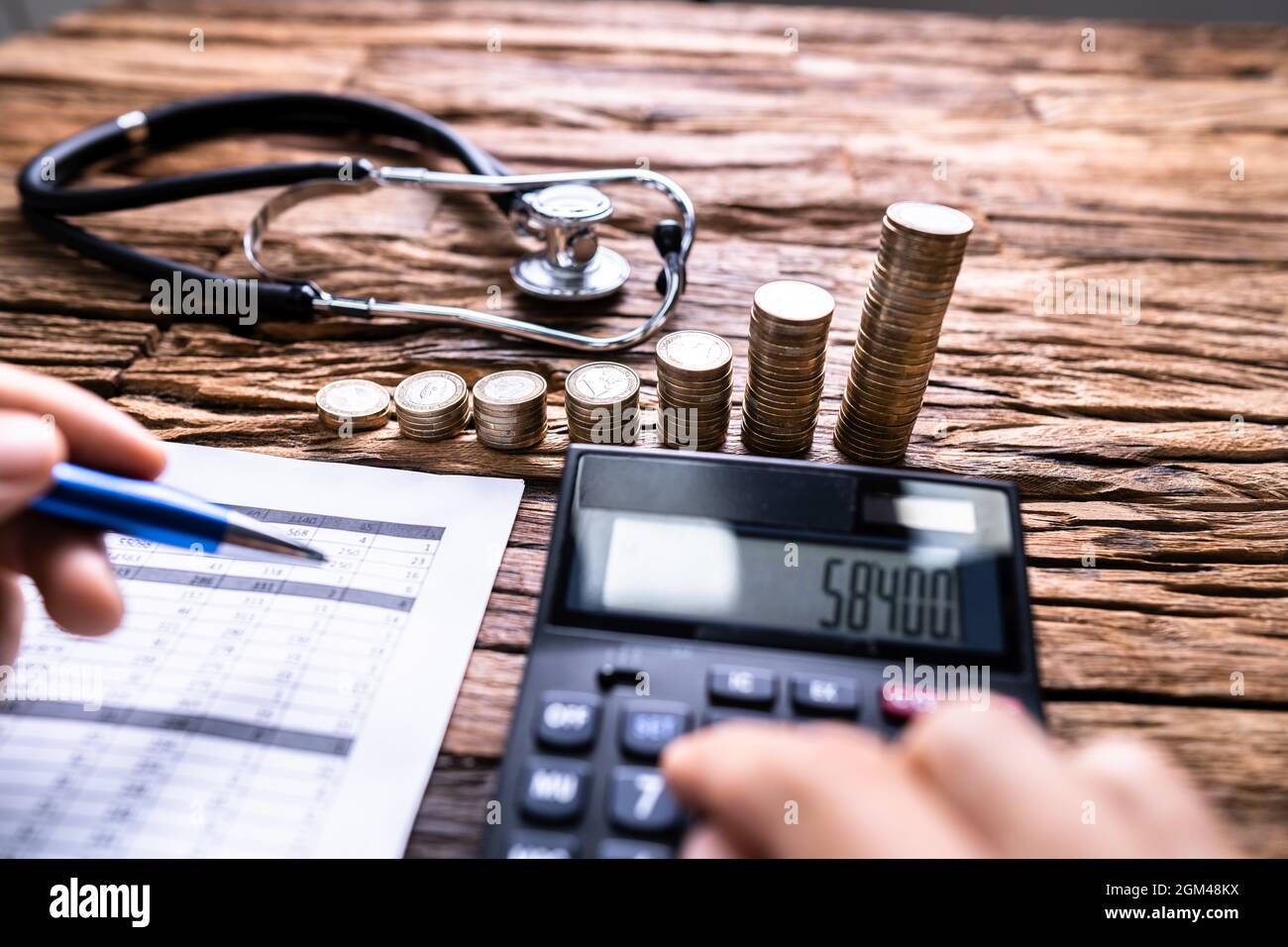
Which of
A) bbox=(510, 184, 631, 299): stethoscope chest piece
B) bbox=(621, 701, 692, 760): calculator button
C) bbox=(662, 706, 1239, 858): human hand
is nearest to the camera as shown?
bbox=(662, 706, 1239, 858): human hand

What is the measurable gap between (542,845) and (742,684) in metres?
0.13

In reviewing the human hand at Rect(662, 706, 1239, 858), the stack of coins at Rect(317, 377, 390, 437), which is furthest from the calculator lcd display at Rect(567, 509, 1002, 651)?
the stack of coins at Rect(317, 377, 390, 437)

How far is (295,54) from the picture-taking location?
1.20 m

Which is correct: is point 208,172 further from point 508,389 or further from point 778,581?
point 778,581

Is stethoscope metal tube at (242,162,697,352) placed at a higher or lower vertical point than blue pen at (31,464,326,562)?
higher

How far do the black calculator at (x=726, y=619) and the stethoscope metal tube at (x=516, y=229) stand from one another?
0.70 feet

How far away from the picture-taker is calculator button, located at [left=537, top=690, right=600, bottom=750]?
44 centimetres

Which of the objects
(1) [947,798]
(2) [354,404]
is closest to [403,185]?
(2) [354,404]

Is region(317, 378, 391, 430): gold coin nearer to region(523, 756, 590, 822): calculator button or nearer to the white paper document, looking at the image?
the white paper document

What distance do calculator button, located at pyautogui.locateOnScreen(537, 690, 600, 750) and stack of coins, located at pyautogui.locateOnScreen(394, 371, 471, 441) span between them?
0.26m

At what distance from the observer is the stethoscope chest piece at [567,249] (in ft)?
2.53

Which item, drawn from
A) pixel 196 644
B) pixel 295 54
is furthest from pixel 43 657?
pixel 295 54

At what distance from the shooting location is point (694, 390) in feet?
2.01

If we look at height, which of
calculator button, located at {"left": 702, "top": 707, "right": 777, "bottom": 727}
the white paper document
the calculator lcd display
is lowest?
the white paper document
